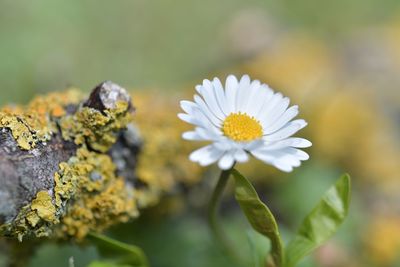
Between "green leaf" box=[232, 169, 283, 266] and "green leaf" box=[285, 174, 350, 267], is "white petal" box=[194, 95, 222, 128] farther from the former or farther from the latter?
"green leaf" box=[285, 174, 350, 267]

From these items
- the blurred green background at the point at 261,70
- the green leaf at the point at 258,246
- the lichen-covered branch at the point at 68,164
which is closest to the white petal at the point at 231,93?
the lichen-covered branch at the point at 68,164

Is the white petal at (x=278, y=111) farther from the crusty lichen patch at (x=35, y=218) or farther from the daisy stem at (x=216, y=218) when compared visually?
the crusty lichen patch at (x=35, y=218)

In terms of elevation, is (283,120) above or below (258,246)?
above

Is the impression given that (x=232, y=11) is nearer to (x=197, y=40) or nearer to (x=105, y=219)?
(x=197, y=40)

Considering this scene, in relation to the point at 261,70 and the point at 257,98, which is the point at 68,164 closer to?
the point at 257,98

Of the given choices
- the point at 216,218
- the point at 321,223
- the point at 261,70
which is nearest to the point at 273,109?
the point at 321,223
